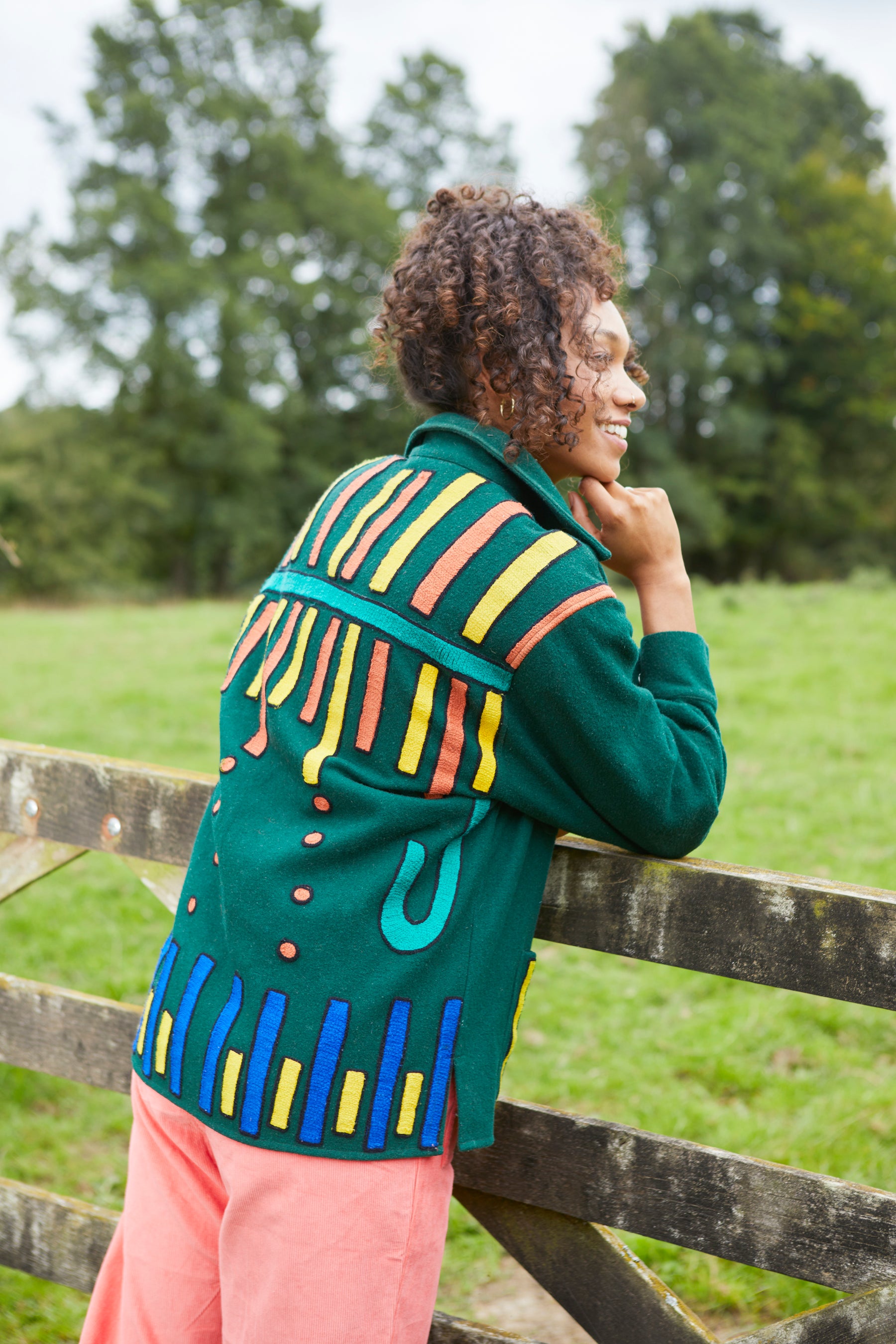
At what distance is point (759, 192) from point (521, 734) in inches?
1368

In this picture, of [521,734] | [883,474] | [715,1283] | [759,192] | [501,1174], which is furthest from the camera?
[883,474]

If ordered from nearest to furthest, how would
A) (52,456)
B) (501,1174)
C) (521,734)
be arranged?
(521,734), (501,1174), (52,456)

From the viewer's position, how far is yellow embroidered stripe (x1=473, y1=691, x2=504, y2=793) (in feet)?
4.58

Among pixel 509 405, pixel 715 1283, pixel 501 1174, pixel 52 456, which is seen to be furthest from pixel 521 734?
pixel 52 456

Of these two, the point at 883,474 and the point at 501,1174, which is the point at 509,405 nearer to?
the point at 501,1174

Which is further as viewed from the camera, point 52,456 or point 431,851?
point 52,456

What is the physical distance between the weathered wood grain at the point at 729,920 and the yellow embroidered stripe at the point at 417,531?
1.80ft

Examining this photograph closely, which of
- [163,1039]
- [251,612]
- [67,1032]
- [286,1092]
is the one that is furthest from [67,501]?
[286,1092]

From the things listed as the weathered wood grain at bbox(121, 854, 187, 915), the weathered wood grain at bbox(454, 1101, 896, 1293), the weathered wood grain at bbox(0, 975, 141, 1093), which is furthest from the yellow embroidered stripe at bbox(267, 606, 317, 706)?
the weathered wood grain at bbox(0, 975, 141, 1093)

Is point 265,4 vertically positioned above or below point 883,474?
above

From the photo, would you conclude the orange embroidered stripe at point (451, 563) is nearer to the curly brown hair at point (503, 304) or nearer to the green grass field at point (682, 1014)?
the curly brown hair at point (503, 304)

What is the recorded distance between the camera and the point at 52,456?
2622 cm

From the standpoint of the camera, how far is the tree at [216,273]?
1050 inches

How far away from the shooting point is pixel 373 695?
1411 millimetres
